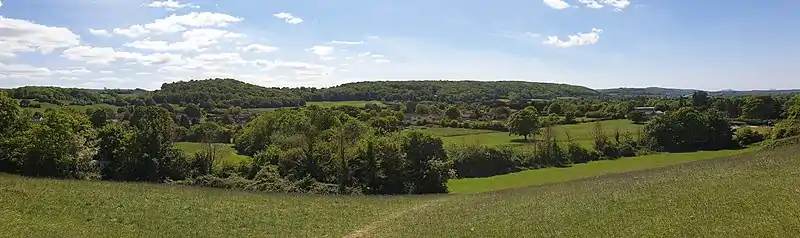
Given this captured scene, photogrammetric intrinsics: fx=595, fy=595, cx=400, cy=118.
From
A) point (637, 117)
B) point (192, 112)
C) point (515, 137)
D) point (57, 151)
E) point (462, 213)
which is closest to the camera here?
point (462, 213)

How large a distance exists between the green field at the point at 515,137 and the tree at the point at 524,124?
4.34 feet

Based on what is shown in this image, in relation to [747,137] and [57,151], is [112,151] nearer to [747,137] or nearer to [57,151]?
[57,151]

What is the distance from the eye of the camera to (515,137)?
110938mm

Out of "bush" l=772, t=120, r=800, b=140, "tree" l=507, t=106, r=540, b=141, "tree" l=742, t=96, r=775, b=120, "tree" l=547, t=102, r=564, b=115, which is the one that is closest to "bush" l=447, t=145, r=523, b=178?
"tree" l=507, t=106, r=540, b=141

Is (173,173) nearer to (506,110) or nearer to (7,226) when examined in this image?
(7,226)

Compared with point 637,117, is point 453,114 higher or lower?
higher

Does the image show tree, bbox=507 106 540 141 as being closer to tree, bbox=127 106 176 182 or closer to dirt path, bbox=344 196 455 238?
tree, bbox=127 106 176 182

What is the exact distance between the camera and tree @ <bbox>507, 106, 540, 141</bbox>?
108269 mm

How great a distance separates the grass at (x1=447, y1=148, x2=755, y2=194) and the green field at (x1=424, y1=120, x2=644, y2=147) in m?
12.9

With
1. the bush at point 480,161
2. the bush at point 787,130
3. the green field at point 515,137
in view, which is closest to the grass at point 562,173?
the bush at point 480,161

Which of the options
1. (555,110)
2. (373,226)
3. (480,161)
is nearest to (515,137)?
(480,161)

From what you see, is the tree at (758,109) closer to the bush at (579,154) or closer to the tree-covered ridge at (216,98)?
the bush at (579,154)

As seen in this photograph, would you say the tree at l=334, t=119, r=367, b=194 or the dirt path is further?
the tree at l=334, t=119, r=367, b=194

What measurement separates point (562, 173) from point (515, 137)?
36924 millimetres
